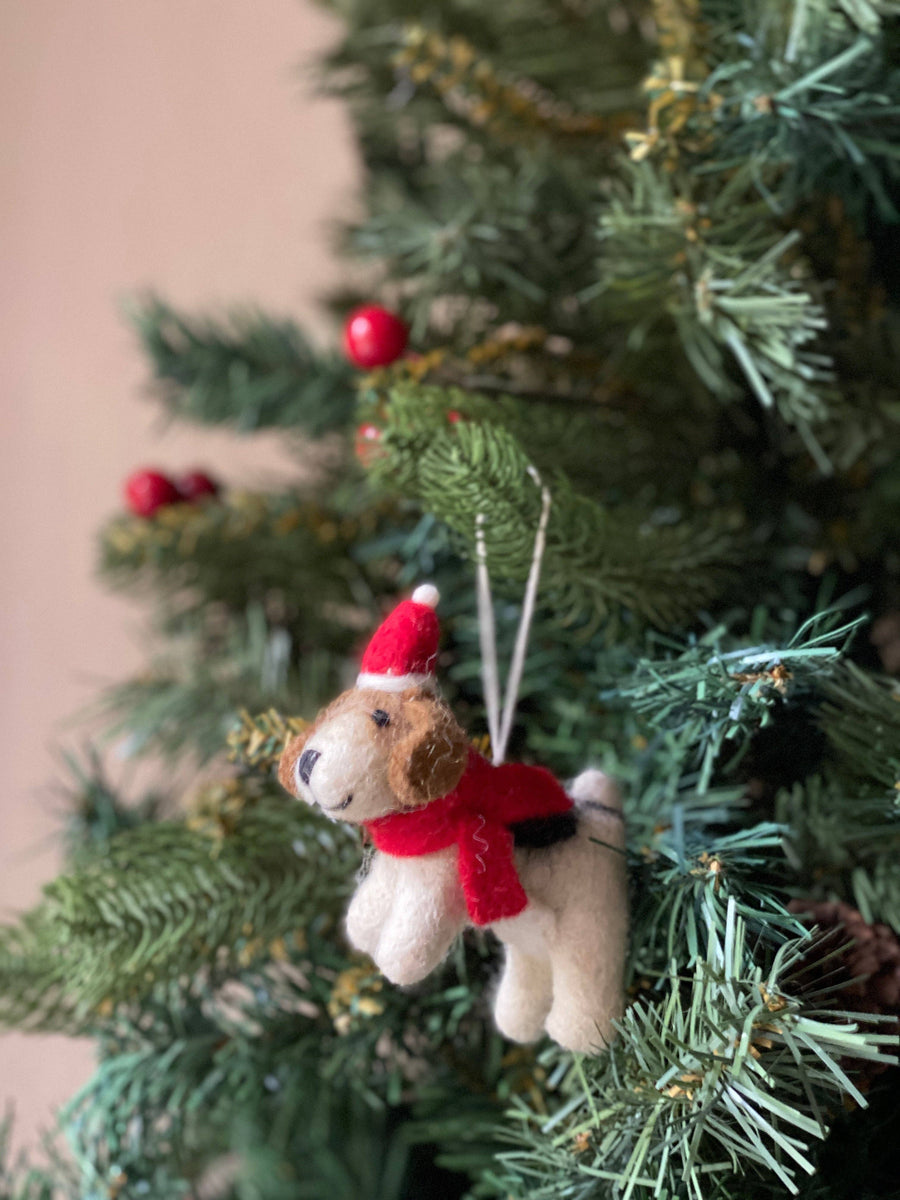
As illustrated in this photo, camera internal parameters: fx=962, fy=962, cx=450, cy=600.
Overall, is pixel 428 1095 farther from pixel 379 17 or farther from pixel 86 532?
pixel 86 532

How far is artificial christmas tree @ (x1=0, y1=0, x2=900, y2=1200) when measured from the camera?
0.79ft

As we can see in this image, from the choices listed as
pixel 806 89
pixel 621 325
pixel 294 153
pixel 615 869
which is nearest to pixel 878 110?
pixel 806 89

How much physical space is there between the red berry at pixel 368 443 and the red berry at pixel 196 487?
0.20 m

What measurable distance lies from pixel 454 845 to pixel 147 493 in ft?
1.01

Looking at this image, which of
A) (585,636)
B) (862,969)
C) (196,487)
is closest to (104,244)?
(196,487)

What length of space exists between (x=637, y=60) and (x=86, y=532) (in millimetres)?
582

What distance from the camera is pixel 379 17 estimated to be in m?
0.51

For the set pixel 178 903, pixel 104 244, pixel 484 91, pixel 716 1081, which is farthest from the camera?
pixel 104 244

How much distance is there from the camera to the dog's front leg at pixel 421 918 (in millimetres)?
231

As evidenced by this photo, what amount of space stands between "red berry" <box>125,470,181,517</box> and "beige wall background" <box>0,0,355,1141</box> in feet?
1.02

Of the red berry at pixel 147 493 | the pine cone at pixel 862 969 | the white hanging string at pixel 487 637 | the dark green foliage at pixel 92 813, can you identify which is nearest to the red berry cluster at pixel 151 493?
the red berry at pixel 147 493

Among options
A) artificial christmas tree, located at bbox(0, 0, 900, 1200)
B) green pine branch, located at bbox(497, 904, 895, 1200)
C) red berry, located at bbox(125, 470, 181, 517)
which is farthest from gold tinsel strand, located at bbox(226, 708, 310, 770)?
red berry, located at bbox(125, 470, 181, 517)

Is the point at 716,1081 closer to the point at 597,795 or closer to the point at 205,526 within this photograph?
the point at 597,795

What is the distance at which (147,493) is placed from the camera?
48cm
